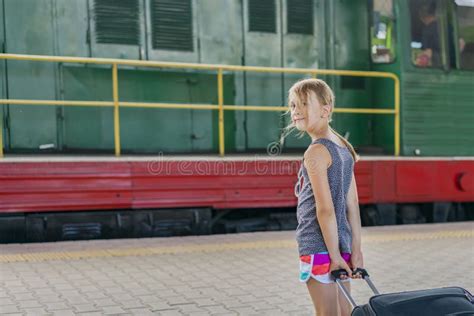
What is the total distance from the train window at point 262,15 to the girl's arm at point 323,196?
14.7ft

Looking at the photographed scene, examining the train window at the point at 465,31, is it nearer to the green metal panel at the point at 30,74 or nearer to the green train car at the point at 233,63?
the green train car at the point at 233,63

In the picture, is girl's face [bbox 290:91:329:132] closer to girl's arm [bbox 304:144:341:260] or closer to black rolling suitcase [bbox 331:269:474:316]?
girl's arm [bbox 304:144:341:260]

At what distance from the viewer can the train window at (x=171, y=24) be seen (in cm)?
587

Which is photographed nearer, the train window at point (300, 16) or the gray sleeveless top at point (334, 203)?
the gray sleeveless top at point (334, 203)

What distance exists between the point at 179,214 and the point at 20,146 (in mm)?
1748

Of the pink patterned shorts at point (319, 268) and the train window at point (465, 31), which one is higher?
the train window at point (465, 31)

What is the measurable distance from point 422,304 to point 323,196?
51 centimetres

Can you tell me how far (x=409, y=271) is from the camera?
4379mm

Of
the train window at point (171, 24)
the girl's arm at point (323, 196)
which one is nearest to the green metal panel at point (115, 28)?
the train window at point (171, 24)

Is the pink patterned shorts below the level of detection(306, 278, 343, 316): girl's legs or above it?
above

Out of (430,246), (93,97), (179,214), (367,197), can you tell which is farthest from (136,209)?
(430,246)

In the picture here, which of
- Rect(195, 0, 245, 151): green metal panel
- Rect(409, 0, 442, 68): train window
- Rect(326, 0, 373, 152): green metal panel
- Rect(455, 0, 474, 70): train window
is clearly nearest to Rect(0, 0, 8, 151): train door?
Rect(195, 0, 245, 151): green metal panel

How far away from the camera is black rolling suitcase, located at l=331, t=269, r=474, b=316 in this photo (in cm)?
176

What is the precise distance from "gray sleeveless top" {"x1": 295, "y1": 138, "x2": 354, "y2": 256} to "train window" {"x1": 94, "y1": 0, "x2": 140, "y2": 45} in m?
4.07
